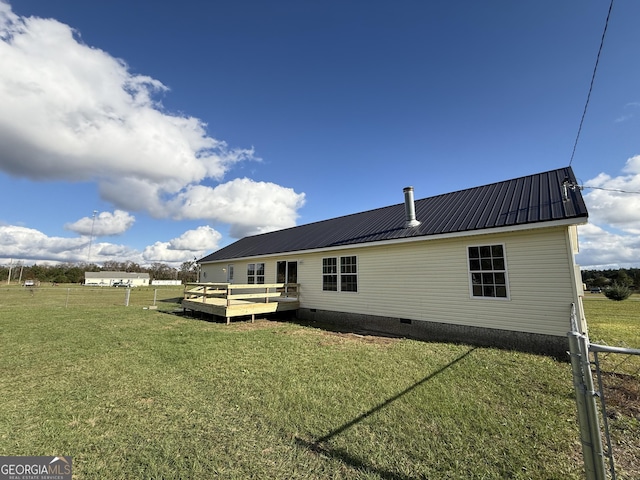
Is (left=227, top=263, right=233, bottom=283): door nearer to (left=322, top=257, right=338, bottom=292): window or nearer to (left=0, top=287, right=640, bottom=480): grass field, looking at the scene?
(left=322, top=257, right=338, bottom=292): window

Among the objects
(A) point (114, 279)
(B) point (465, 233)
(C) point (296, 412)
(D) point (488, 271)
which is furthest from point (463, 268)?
(A) point (114, 279)

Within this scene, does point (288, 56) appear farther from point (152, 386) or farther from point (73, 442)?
point (73, 442)

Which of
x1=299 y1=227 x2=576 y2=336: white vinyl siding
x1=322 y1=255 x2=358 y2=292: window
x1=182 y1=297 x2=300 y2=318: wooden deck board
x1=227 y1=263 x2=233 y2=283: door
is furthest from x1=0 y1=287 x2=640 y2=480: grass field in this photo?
x1=227 y1=263 x2=233 y2=283: door

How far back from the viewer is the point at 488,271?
8.27 metres

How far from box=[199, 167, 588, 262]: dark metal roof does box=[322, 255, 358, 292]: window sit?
31.1 inches

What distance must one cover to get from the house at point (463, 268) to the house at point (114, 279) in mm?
88261

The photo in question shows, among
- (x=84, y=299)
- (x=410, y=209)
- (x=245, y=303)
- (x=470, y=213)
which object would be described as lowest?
(x=84, y=299)

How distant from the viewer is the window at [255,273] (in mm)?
17203

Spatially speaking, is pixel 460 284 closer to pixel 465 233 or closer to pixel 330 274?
pixel 465 233

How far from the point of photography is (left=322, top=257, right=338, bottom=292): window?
1245 cm

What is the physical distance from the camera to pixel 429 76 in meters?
11.1

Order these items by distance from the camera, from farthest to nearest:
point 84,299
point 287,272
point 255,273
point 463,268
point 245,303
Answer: point 84,299, point 255,273, point 287,272, point 245,303, point 463,268

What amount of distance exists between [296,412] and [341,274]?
8.38 meters

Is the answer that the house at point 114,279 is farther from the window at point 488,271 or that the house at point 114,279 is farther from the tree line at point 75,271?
the window at point 488,271
